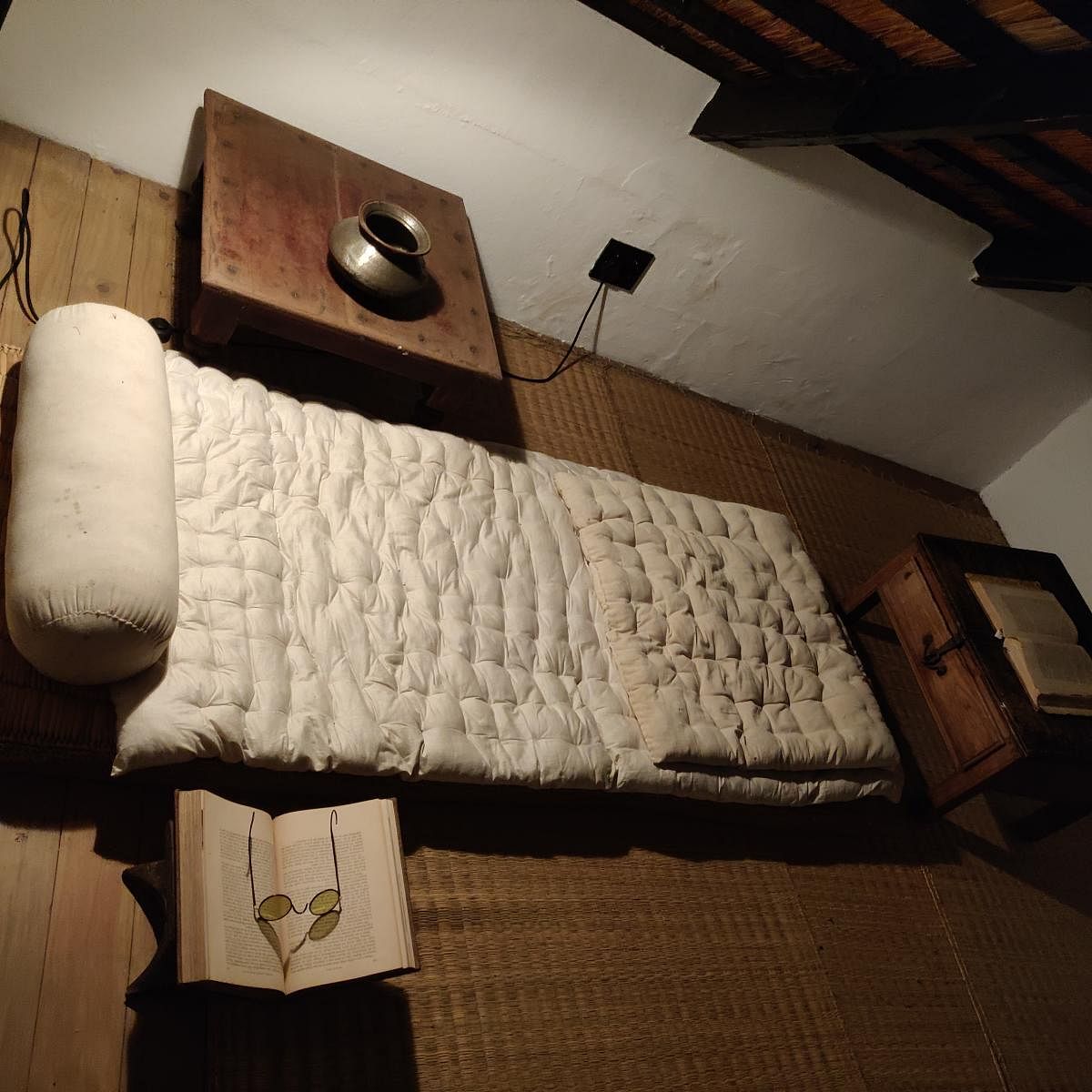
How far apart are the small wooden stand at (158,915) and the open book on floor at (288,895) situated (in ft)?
0.09

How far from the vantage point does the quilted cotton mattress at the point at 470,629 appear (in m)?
1.45

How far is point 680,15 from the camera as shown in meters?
2.08

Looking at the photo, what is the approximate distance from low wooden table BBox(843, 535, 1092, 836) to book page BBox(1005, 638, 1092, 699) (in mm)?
29

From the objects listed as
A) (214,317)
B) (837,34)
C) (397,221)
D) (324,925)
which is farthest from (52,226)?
(837,34)

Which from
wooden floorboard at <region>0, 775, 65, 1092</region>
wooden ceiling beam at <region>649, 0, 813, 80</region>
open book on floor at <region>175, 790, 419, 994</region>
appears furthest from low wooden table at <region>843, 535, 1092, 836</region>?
wooden floorboard at <region>0, 775, 65, 1092</region>

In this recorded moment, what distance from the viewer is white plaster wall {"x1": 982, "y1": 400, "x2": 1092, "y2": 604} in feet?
10.3

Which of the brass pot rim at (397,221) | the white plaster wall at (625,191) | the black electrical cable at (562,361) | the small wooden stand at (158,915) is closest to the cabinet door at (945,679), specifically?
the white plaster wall at (625,191)

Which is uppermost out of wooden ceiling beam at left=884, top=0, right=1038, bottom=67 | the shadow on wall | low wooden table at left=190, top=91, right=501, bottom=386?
wooden ceiling beam at left=884, top=0, right=1038, bottom=67

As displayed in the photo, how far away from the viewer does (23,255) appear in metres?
1.92

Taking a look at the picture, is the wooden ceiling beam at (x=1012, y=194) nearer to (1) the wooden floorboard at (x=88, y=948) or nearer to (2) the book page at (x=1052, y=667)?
(2) the book page at (x=1052, y=667)

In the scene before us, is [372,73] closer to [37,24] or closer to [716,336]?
[37,24]

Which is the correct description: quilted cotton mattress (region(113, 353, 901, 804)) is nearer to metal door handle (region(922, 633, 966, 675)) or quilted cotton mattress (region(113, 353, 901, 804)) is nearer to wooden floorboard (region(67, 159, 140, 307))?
metal door handle (region(922, 633, 966, 675))

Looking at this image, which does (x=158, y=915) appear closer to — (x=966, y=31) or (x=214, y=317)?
(x=214, y=317)

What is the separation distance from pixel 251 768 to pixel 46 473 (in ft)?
1.70
